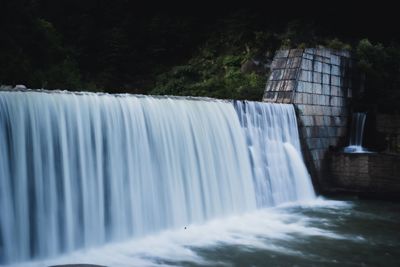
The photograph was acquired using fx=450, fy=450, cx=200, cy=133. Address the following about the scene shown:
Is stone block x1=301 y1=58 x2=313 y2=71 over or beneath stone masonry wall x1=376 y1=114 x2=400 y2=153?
over

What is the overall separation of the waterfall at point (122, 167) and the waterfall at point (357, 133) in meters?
2.57

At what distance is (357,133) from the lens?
12812 millimetres

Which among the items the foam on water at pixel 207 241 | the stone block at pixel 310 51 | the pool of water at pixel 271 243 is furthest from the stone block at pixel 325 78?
the foam on water at pixel 207 241

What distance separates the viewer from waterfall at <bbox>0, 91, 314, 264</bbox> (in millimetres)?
5961

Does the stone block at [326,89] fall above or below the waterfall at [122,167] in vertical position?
above

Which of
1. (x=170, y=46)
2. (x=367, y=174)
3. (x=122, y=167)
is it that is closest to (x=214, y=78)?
(x=170, y=46)

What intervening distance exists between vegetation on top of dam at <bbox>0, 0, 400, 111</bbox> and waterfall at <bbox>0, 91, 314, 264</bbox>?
5.27 metres

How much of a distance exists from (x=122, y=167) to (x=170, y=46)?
19246 millimetres

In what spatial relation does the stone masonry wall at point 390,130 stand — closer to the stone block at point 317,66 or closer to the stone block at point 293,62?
the stone block at point 317,66

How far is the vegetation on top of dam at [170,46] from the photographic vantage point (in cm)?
1407

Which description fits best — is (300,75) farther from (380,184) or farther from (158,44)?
(158,44)

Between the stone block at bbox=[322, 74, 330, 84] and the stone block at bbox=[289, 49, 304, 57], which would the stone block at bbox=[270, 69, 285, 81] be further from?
the stone block at bbox=[322, 74, 330, 84]

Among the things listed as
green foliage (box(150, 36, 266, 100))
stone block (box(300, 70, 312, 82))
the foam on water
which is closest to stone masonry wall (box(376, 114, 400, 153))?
stone block (box(300, 70, 312, 82))

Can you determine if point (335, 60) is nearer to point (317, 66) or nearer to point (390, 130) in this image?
point (317, 66)
